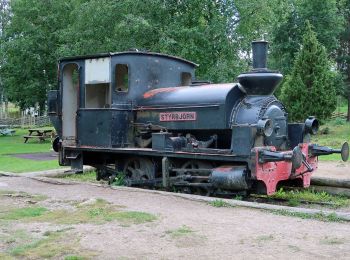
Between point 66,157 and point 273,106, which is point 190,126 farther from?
point 66,157

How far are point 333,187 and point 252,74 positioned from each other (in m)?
3.02

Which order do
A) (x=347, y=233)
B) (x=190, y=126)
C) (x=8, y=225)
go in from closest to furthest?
(x=347, y=233)
(x=8, y=225)
(x=190, y=126)

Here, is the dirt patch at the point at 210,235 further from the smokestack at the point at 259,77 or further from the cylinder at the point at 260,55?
the cylinder at the point at 260,55

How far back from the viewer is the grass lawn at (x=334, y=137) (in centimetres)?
1713

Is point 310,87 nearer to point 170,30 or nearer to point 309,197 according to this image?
point 170,30

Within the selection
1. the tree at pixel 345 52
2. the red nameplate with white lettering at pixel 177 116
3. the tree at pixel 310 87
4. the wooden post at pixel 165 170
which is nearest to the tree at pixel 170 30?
the tree at pixel 310 87

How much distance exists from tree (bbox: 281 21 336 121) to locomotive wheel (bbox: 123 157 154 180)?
16.6 m

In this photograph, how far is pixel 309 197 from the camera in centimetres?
990

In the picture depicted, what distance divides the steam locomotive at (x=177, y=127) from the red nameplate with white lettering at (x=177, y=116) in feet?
0.07

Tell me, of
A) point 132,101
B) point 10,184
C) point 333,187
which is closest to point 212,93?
→ point 132,101

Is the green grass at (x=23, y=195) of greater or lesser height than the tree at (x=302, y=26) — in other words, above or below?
below

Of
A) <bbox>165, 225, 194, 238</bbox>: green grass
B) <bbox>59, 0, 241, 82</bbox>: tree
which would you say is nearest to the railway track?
<bbox>165, 225, 194, 238</bbox>: green grass

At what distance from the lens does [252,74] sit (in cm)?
920

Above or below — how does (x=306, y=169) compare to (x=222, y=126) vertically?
below
